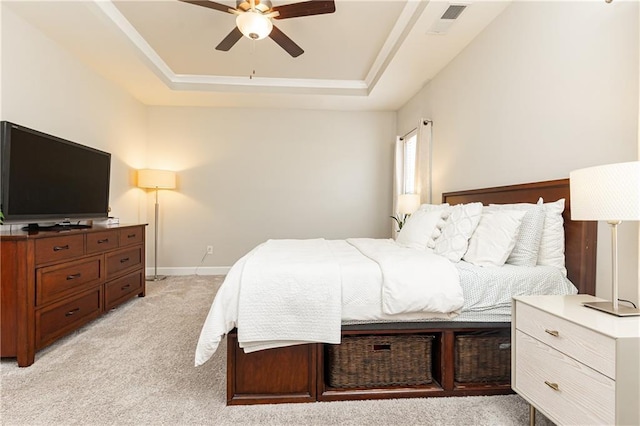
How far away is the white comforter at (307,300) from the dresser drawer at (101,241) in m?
1.77

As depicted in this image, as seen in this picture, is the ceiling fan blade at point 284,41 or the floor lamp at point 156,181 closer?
the ceiling fan blade at point 284,41

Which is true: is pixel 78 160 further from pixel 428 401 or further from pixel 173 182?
pixel 428 401

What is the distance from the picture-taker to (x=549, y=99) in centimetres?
206

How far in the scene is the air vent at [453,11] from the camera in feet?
7.95

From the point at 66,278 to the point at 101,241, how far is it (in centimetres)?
52

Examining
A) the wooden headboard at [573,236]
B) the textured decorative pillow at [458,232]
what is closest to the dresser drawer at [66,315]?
the textured decorative pillow at [458,232]

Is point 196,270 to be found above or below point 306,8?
below

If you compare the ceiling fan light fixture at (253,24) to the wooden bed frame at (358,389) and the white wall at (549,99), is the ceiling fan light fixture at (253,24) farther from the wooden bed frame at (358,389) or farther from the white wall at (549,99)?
the wooden bed frame at (358,389)

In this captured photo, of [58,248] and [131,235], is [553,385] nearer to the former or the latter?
[58,248]

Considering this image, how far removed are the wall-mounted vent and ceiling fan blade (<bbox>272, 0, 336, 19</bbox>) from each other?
91 centimetres

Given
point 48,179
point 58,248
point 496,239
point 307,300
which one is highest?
point 48,179

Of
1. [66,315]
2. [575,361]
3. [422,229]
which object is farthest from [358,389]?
[66,315]

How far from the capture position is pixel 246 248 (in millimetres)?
4918

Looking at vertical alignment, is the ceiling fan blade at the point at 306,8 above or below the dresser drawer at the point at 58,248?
above
